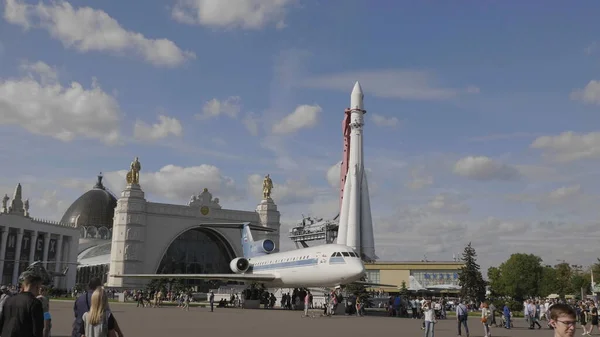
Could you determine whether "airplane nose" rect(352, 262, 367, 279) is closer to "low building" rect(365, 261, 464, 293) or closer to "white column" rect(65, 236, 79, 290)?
"white column" rect(65, 236, 79, 290)

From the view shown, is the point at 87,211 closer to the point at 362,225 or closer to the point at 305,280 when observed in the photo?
the point at 362,225

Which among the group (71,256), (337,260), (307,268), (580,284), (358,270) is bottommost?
(580,284)

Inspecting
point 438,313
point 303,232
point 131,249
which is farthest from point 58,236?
point 438,313

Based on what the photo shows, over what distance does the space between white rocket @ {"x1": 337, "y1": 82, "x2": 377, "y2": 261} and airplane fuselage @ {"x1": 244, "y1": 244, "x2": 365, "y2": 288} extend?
19.1 meters

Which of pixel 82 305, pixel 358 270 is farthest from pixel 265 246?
pixel 82 305

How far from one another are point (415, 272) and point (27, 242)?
66.4m

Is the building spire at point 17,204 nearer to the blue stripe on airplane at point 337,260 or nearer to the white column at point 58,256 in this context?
the white column at point 58,256

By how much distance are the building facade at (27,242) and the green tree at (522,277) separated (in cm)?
6462

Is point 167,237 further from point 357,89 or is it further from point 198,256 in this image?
point 357,89

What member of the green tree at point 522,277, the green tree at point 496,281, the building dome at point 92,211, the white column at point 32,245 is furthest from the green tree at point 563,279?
the building dome at point 92,211

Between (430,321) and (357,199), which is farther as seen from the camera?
(357,199)

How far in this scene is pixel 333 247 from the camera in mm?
34625

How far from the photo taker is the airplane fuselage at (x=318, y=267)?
32.9m

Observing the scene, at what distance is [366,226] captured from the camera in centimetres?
6125
